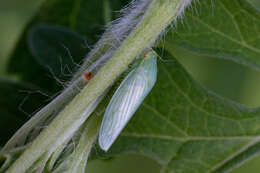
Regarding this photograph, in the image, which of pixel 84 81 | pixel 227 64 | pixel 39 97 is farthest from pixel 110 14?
pixel 227 64

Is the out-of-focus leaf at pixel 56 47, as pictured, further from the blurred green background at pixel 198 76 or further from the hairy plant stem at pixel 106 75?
the blurred green background at pixel 198 76

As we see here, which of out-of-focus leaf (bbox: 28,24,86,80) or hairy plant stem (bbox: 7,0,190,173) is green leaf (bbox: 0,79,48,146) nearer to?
out-of-focus leaf (bbox: 28,24,86,80)

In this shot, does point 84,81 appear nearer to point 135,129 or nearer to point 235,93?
point 135,129

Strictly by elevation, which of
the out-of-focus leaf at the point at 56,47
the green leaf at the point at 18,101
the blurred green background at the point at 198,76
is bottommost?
the blurred green background at the point at 198,76

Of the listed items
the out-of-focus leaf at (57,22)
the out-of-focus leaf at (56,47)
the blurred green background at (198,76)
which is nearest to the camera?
the out-of-focus leaf at (56,47)

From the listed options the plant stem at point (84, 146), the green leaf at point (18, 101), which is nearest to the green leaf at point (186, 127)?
the plant stem at point (84, 146)

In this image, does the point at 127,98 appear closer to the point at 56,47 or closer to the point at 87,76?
the point at 87,76
